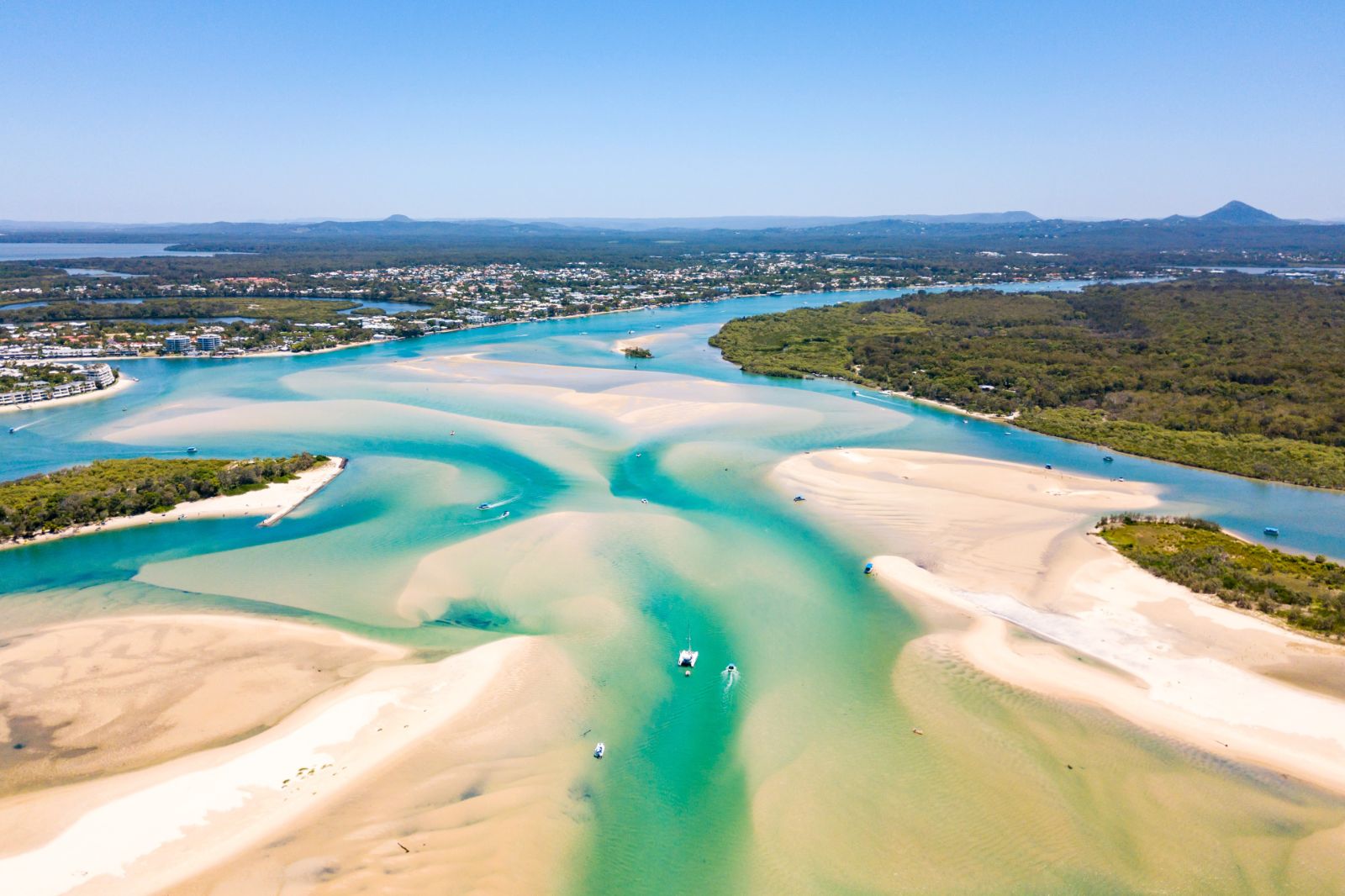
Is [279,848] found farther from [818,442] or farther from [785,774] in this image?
[818,442]

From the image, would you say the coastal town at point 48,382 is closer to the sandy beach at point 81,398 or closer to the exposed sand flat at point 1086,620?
the sandy beach at point 81,398

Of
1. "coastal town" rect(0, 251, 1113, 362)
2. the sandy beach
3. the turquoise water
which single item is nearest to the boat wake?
the turquoise water

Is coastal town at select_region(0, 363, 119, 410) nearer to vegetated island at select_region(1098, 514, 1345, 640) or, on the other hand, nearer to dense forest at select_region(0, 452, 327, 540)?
dense forest at select_region(0, 452, 327, 540)

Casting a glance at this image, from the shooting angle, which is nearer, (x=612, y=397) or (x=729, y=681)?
(x=729, y=681)

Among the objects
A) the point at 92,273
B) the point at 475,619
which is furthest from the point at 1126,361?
the point at 92,273

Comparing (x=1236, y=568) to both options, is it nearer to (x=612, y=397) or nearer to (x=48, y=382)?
(x=612, y=397)

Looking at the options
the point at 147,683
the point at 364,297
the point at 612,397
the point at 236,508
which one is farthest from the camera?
the point at 364,297

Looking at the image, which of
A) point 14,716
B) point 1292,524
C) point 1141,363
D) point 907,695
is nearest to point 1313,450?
point 1292,524
